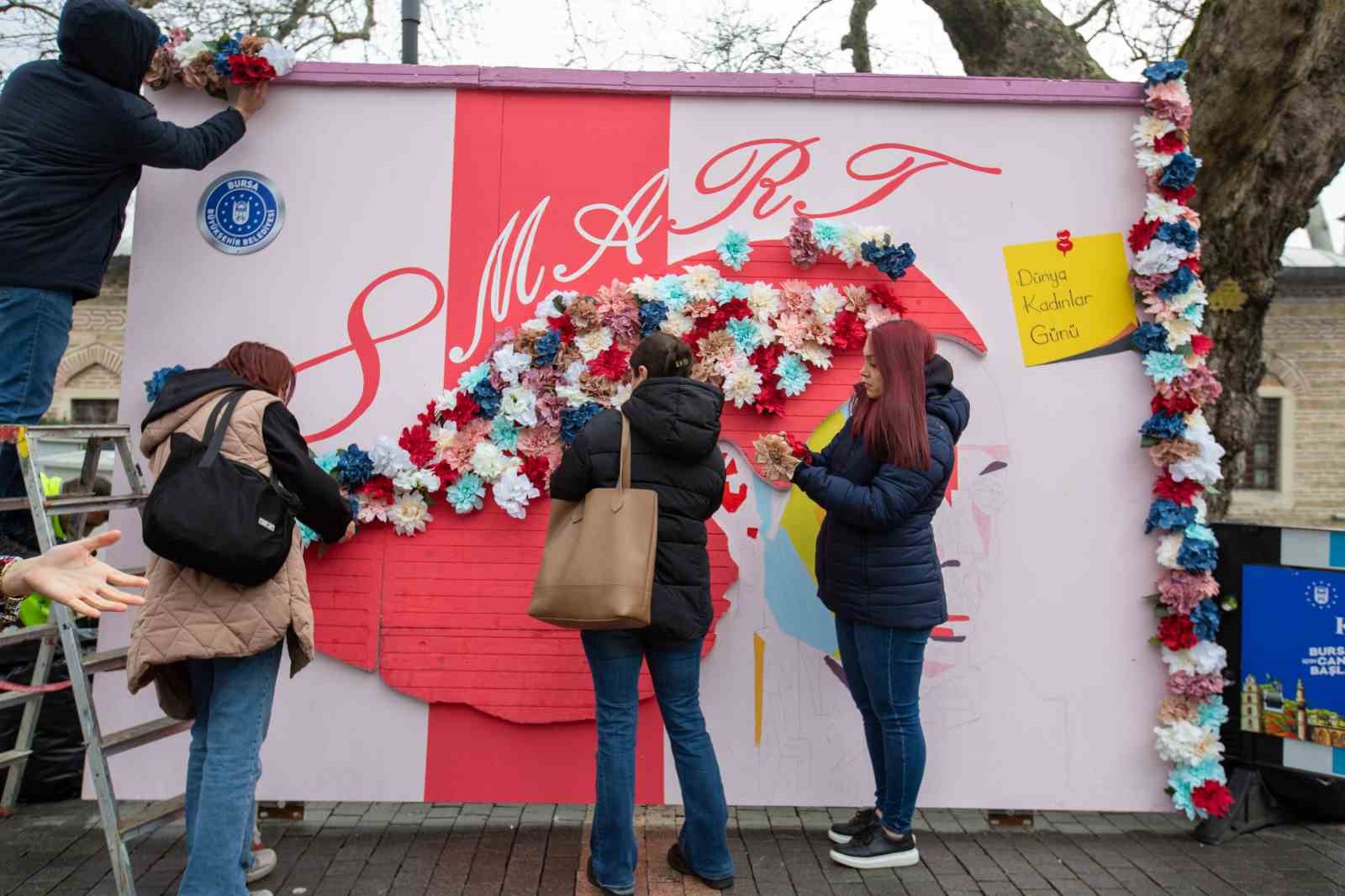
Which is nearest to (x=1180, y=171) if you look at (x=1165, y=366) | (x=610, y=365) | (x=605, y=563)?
(x=1165, y=366)

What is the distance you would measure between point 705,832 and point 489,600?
1278 millimetres

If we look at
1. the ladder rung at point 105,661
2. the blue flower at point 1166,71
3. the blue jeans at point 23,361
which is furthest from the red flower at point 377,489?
the blue flower at point 1166,71

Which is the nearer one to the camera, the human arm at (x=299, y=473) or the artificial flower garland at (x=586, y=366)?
the human arm at (x=299, y=473)

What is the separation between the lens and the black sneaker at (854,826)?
13.0 feet

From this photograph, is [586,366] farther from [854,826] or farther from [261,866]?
[261,866]

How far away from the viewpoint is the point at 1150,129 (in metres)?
4.36

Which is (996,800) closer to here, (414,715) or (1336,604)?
(1336,604)

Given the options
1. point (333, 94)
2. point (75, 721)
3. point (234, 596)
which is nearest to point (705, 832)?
point (234, 596)

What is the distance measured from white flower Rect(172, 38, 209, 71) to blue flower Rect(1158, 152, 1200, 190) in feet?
12.7

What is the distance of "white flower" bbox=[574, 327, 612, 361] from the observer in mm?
4301

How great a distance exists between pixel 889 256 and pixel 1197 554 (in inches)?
65.8

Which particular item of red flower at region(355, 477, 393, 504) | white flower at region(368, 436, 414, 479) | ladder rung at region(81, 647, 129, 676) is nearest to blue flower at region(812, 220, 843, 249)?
white flower at region(368, 436, 414, 479)

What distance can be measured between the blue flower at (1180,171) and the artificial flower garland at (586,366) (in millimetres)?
1055

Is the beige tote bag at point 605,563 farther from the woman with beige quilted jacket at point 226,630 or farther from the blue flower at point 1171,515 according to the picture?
the blue flower at point 1171,515
